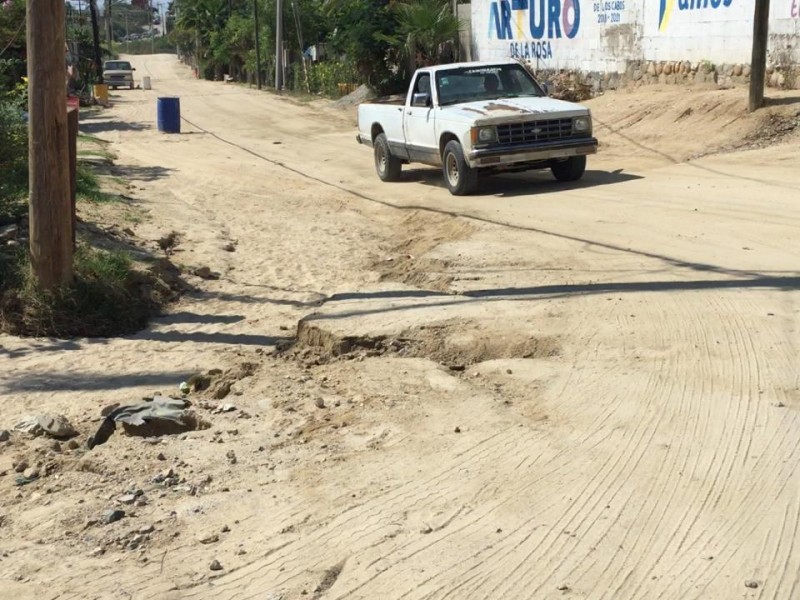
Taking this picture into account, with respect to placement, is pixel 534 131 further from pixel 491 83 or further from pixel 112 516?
pixel 112 516

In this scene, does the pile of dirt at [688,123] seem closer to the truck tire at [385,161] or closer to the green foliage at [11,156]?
the truck tire at [385,161]

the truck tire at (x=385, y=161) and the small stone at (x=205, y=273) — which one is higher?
the truck tire at (x=385, y=161)

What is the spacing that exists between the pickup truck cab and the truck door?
45.8 metres

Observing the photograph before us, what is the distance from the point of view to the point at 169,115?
27.8 meters

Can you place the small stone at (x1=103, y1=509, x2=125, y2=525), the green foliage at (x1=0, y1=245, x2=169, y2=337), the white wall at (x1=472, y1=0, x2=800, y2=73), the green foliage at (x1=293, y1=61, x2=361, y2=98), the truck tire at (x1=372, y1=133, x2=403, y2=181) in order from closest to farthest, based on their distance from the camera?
the small stone at (x1=103, y1=509, x2=125, y2=525) < the green foliage at (x1=0, y1=245, x2=169, y2=337) < the truck tire at (x1=372, y1=133, x2=403, y2=181) < the white wall at (x1=472, y1=0, x2=800, y2=73) < the green foliage at (x1=293, y1=61, x2=361, y2=98)

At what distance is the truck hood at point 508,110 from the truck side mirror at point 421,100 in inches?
11.9

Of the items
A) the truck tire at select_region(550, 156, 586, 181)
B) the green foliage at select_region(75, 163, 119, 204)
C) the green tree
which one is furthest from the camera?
the green tree

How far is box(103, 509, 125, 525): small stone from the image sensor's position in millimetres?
5082

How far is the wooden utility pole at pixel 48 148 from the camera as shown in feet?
28.5

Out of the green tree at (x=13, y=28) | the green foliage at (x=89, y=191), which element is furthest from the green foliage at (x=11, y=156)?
the green tree at (x=13, y=28)

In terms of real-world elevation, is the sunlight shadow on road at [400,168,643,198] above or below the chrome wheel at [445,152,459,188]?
below

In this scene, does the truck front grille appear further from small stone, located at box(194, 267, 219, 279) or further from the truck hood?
small stone, located at box(194, 267, 219, 279)

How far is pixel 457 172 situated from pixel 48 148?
7260 millimetres

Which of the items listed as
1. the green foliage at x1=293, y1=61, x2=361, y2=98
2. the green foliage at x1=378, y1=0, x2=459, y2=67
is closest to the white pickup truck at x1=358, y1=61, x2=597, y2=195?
the green foliage at x1=378, y1=0, x2=459, y2=67
